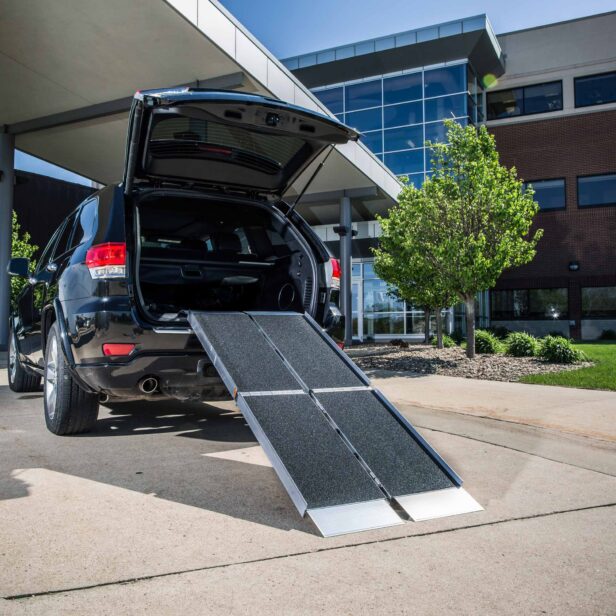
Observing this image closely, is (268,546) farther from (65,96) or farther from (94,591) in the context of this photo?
(65,96)

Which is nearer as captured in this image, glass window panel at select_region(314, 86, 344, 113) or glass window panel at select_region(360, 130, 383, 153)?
glass window panel at select_region(360, 130, 383, 153)

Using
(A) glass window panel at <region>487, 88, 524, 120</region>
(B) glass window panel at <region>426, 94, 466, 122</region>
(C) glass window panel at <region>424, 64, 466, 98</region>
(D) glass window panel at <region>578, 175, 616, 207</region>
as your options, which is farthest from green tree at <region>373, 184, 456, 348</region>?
(A) glass window panel at <region>487, 88, 524, 120</region>

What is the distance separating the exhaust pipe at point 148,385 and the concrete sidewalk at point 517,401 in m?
3.68

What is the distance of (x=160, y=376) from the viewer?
4.45m

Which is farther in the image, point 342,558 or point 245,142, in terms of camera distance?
point 245,142

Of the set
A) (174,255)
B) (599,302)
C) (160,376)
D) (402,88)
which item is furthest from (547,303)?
(160,376)

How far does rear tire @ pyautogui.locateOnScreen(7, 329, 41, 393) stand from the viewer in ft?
24.1

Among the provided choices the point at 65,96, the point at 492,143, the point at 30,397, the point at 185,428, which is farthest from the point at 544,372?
the point at 65,96

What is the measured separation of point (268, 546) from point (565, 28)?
105 ft

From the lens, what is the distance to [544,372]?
11148 millimetres

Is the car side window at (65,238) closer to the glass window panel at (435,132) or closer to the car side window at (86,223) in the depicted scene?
the car side window at (86,223)

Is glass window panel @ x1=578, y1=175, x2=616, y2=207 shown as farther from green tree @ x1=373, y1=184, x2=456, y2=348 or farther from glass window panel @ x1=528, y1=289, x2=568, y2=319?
green tree @ x1=373, y1=184, x2=456, y2=348

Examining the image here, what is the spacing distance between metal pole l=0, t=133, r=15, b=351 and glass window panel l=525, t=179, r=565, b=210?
850 inches

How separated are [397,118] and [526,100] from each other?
624 cm
